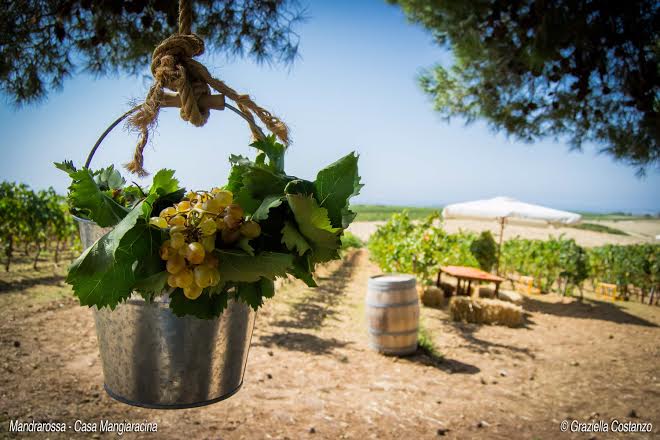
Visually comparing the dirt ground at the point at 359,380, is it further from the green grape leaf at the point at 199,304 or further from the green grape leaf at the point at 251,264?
the green grape leaf at the point at 251,264

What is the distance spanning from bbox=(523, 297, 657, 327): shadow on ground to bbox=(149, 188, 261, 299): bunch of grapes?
10.6 m

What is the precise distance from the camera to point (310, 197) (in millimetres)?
1004

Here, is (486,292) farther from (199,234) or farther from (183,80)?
(199,234)

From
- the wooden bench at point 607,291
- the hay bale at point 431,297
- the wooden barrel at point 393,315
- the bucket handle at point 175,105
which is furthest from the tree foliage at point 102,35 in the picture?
the wooden bench at point 607,291

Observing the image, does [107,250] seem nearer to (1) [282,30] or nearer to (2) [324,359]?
(1) [282,30]

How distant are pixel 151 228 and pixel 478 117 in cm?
604

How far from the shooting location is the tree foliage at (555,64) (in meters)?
4.02

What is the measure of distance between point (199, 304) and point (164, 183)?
36cm

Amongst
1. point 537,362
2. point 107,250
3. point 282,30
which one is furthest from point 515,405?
point 107,250

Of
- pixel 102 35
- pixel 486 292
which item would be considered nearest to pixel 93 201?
pixel 102 35

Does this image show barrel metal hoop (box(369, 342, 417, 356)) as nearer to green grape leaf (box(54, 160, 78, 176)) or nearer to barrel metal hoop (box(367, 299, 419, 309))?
barrel metal hoop (box(367, 299, 419, 309))

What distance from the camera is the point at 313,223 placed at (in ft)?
3.32

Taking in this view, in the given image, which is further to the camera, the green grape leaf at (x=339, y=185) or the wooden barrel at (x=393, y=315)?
the wooden barrel at (x=393, y=315)

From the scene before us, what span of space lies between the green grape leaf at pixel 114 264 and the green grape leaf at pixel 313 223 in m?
0.35
